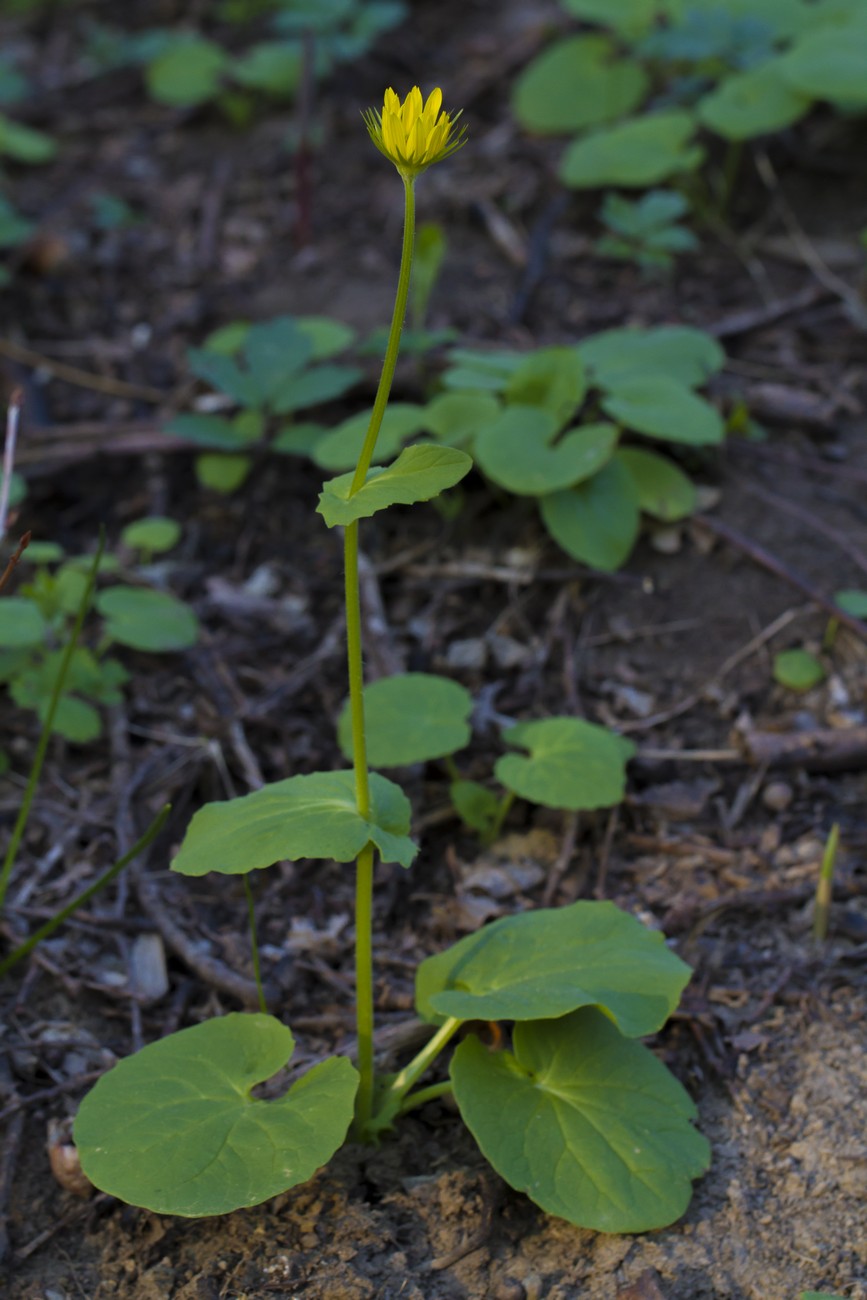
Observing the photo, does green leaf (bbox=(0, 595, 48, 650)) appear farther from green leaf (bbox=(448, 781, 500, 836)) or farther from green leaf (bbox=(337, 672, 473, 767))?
green leaf (bbox=(448, 781, 500, 836))

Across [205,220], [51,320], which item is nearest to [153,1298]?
[51,320]

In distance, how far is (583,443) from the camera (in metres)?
2.76

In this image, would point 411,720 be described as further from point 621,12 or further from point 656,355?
point 621,12

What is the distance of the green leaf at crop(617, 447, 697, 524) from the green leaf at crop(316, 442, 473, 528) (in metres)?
1.50

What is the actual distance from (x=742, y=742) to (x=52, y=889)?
1421 millimetres

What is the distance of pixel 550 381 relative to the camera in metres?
2.92

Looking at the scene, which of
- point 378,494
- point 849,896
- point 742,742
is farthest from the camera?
point 742,742

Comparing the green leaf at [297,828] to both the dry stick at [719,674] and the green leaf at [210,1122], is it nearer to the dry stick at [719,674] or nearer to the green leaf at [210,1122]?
the green leaf at [210,1122]

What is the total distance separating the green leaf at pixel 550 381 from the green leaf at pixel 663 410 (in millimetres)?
95

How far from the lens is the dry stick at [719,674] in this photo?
2.54 metres

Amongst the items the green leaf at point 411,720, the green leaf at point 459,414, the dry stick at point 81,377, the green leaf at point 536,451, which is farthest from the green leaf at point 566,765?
the dry stick at point 81,377

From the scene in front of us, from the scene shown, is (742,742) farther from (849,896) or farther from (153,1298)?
(153,1298)

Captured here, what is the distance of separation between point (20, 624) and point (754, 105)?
2779mm

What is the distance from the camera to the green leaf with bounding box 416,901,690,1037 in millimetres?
1601
